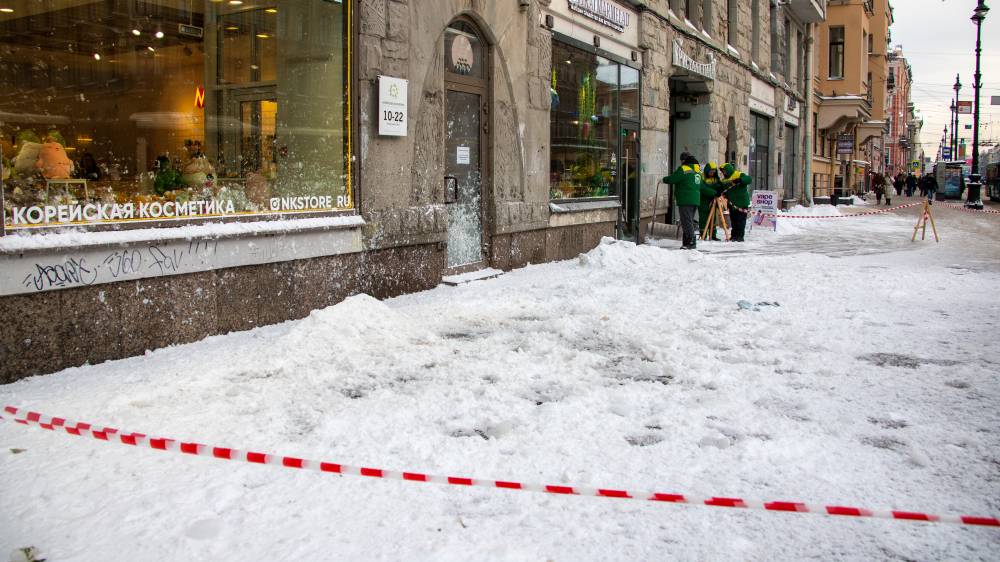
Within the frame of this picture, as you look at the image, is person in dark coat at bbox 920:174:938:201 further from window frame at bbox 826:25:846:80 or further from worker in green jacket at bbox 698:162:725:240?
worker in green jacket at bbox 698:162:725:240

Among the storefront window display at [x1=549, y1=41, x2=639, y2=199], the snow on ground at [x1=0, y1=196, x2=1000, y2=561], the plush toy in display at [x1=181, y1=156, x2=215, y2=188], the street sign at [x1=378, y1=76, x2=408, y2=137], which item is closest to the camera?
the snow on ground at [x1=0, y1=196, x2=1000, y2=561]

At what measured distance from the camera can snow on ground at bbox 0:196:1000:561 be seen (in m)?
3.23

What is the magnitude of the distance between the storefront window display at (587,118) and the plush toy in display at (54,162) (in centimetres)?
789

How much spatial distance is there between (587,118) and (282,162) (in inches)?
295

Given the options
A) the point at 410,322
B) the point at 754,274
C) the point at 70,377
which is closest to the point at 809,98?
the point at 754,274

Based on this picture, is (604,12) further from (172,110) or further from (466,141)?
(172,110)

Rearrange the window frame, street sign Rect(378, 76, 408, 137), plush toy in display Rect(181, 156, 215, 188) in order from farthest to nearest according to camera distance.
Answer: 1. the window frame
2. street sign Rect(378, 76, 408, 137)
3. plush toy in display Rect(181, 156, 215, 188)

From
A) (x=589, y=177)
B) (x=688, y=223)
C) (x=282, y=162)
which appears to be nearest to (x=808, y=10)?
(x=688, y=223)

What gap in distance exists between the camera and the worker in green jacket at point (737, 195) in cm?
1720

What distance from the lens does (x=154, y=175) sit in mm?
6652

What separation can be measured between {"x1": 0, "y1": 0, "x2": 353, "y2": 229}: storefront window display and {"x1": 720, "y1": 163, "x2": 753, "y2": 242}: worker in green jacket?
Answer: 10.9 m

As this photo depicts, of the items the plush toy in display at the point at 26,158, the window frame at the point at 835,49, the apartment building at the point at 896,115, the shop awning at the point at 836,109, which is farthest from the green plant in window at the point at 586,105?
the apartment building at the point at 896,115

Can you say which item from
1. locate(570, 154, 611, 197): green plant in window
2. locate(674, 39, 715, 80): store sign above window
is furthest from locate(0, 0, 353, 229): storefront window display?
locate(674, 39, 715, 80): store sign above window

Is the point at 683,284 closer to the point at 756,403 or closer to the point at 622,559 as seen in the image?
the point at 756,403
